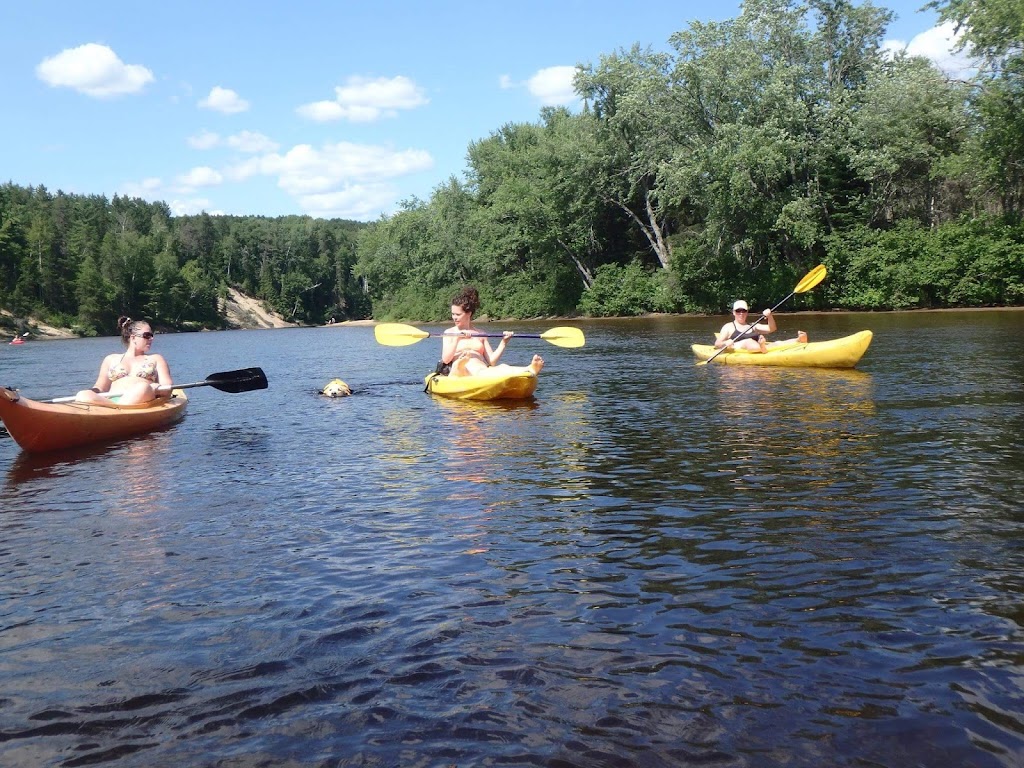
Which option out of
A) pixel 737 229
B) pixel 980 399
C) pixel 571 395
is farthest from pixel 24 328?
pixel 980 399

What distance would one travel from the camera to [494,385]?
40.4 ft

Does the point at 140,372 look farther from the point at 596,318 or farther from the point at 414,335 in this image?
the point at 596,318

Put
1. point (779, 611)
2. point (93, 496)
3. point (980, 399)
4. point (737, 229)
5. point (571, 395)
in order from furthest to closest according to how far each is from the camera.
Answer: point (737, 229), point (571, 395), point (980, 399), point (93, 496), point (779, 611)

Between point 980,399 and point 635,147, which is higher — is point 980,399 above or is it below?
below

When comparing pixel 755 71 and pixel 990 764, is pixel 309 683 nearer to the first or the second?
pixel 990 764

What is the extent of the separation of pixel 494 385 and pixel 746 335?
6.51 metres

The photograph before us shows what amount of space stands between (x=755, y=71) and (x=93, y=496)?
3461 cm

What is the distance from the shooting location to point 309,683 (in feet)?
11.6

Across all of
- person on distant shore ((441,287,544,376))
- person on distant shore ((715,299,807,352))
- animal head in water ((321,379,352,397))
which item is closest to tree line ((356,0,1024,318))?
person on distant shore ((715,299,807,352))

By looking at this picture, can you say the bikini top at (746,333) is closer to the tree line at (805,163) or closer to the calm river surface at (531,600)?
the calm river surface at (531,600)

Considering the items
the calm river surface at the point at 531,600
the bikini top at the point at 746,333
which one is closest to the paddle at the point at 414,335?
the bikini top at the point at 746,333

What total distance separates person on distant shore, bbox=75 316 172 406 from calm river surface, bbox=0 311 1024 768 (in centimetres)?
179

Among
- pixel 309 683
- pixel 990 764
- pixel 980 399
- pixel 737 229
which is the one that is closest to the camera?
pixel 990 764

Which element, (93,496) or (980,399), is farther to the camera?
(980,399)
